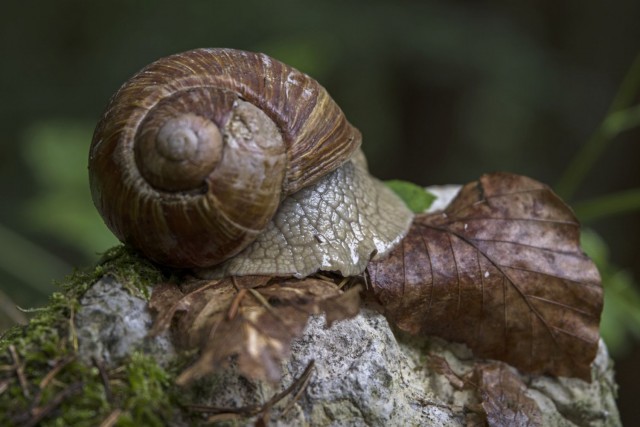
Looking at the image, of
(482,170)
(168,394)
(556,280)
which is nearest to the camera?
(168,394)

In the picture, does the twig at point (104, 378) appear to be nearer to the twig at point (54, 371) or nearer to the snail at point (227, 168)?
the twig at point (54, 371)

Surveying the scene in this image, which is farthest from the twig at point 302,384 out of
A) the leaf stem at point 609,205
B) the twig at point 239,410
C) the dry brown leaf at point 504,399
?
the leaf stem at point 609,205

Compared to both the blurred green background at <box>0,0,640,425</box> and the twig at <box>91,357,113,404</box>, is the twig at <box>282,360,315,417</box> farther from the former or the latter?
the blurred green background at <box>0,0,640,425</box>

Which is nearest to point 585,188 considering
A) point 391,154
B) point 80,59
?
point 391,154

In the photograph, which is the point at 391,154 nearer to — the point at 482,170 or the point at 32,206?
the point at 482,170

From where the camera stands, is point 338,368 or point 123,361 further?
point 338,368

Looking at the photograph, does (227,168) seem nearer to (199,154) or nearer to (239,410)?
(199,154)

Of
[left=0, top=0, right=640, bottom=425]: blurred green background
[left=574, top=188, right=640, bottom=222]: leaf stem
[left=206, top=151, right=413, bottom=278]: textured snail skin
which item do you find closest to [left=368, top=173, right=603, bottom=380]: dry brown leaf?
[left=206, top=151, right=413, bottom=278]: textured snail skin
